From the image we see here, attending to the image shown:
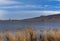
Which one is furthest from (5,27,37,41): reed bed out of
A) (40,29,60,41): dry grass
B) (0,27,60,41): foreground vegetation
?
(40,29,60,41): dry grass

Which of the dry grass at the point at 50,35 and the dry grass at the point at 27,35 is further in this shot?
the dry grass at the point at 50,35

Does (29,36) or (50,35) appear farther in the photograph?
(50,35)

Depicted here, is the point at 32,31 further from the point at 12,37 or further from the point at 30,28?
the point at 12,37

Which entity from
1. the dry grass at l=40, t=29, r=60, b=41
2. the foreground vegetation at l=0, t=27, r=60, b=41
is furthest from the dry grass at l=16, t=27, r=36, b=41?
the dry grass at l=40, t=29, r=60, b=41

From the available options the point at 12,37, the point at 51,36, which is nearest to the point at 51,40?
the point at 51,36

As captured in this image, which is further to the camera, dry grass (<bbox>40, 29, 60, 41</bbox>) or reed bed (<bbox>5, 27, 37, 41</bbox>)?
dry grass (<bbox>40, 29, 60, 41</bbox>)

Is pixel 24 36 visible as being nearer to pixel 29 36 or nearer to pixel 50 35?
pixel 29 36

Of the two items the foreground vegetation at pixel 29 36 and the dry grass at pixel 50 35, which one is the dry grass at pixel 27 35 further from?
the dry grass at pixel 50 35

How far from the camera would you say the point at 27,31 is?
51.3ft

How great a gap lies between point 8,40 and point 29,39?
1.21 meters

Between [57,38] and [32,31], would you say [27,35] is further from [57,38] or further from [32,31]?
[57,38]

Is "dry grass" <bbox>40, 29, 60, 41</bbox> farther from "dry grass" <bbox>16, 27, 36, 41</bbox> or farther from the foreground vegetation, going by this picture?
"dry grass" <bbox>16, 27, 36, 41</bbox>

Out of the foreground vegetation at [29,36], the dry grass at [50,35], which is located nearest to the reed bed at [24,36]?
the foreground vegetation at [29,36]

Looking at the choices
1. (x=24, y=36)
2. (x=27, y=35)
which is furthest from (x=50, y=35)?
(x=24, y=36)
